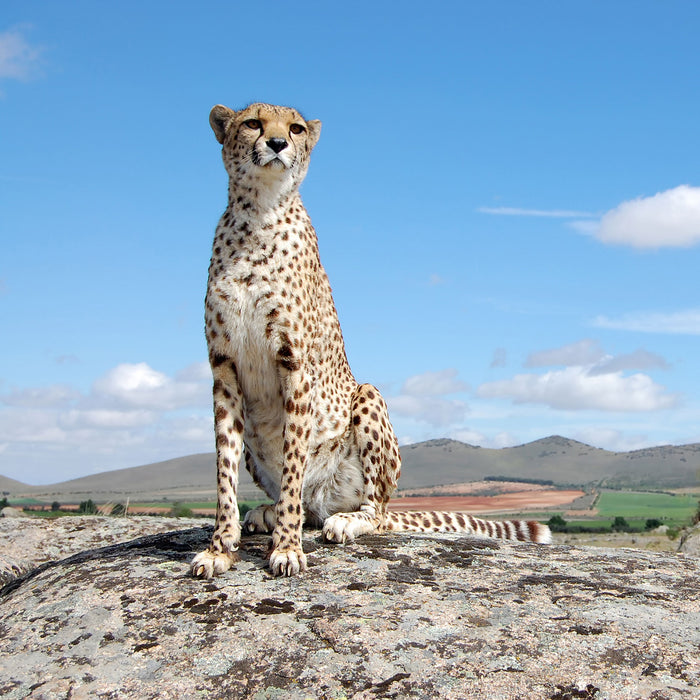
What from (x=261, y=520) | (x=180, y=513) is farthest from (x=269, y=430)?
(x=180, y=513)

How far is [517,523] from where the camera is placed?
7293 mm

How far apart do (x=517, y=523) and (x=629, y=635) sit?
10.4 feet

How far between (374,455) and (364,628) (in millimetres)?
2340

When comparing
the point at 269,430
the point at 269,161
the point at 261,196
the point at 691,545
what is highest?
the point at 269,161

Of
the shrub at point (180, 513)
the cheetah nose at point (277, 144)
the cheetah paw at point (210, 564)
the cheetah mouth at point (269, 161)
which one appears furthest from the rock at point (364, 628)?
the shrub at point (180, 513)

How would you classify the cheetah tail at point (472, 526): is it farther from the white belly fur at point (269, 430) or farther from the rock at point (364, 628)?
the rock at point (364, 628)

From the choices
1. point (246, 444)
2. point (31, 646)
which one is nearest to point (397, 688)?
point (31, 646)

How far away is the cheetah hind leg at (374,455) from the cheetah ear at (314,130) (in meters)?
2.07

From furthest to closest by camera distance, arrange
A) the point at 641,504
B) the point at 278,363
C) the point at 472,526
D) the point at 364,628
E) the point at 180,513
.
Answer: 1. the point at 641,504
2. the point at 180,513
3. the point at 472,526
4. the point at 278,363
5. the point at 364,628

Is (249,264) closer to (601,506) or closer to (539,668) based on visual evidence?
(539,668)

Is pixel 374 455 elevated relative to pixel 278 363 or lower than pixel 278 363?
lower

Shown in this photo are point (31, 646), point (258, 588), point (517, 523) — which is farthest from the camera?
point (517, 523)

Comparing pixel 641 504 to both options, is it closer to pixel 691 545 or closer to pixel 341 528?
pixel 691 545

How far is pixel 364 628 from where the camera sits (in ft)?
13.7
